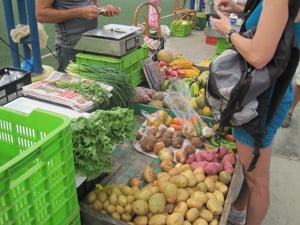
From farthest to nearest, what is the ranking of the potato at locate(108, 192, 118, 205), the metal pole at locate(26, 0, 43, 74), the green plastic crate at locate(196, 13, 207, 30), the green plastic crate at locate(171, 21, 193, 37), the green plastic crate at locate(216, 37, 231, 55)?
1. the green plastic crate at locate(196, 13, 207, 30)
2. the green plastic crate at locate(171, 21, 193, 37)
3. the green plastic crate at locate(216, 37, 231, 55)
4. the metal pole at locate(26, 0, 43, 74)
5. the potato at locate(108, 192, 118, 205)

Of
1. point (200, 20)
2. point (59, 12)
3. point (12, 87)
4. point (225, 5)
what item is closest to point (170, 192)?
point (12, 87)

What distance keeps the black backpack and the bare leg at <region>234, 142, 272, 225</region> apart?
103mm

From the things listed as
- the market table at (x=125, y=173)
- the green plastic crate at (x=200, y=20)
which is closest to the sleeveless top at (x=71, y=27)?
the market table at (x=125, y=173)

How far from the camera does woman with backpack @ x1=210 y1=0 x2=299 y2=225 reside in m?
1.39

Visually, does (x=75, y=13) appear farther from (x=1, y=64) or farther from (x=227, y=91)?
(x=1, y=64)

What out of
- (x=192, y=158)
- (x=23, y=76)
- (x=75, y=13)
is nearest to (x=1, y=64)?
(x=75, y=13)

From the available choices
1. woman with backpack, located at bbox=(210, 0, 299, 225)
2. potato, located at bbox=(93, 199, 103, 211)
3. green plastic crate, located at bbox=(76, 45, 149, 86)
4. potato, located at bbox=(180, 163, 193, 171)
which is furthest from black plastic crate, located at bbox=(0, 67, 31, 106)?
woman with backpack, located at bbox=(210, 0, 299, 225)

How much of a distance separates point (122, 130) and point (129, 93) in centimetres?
75

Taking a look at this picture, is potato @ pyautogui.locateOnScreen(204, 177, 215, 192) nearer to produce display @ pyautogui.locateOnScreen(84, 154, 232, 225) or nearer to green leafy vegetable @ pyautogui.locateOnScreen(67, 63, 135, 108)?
produce display @ pyautogui.locateOnScreen(84, 154, 232, 225)

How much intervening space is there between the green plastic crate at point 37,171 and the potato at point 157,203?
46cm

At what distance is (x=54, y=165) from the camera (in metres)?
1.16

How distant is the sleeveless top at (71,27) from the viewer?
107 inches

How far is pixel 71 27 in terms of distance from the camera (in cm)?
277

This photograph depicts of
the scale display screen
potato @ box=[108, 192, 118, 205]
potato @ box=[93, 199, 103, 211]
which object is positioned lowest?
potato @ box=[93, 199, 103, 211]
